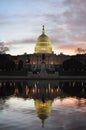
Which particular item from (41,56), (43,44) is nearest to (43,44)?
(43,44)

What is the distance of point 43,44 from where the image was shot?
17212 cm

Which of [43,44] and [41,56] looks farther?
[43,44]

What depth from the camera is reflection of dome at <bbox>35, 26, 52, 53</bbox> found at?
171m

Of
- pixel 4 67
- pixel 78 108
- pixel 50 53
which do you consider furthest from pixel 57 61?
pixel 78 108

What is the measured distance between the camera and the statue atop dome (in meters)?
172

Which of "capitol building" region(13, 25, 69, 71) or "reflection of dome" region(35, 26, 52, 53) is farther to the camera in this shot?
"capitol building" region(13, 25, 69, 71)

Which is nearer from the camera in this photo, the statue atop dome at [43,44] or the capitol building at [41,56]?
the statue atop dome at [43,44]

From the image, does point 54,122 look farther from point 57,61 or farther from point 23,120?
point 57,61

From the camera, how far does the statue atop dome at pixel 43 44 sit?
563ft

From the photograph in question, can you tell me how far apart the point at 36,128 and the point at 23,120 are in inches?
75.1

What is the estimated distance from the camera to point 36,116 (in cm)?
A: 1697

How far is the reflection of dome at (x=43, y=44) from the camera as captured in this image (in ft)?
563

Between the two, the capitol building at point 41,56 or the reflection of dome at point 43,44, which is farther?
the capitol building at point 41,56

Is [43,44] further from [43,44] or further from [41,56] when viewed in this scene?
[41,56]
